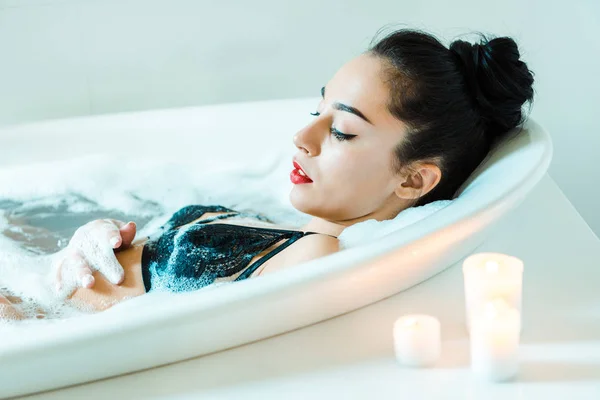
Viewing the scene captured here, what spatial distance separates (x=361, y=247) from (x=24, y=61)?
2192mm

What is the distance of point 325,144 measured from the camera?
1803 mm

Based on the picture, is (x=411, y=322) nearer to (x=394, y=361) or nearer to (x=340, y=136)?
(x=394, y=361)

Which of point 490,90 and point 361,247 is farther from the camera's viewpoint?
point 490,90

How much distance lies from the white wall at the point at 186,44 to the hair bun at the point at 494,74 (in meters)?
1.31

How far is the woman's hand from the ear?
62 cm

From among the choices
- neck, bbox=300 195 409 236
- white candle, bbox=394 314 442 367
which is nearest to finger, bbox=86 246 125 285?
neck, bbox=300 195 409 236

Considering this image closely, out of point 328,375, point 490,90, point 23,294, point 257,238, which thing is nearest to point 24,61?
point 23,294

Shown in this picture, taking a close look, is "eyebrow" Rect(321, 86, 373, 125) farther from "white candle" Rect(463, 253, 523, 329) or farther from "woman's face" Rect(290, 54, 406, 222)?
"white candle" Rect(463, 253, 523, 329)

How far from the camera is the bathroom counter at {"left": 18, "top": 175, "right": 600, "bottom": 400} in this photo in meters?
1.31

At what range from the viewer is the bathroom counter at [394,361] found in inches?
51.4

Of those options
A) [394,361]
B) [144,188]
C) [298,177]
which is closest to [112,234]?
[298,177]

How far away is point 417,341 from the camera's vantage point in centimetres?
132

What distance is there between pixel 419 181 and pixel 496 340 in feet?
2.01

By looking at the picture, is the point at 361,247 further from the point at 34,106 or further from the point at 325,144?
the point at 34,106
